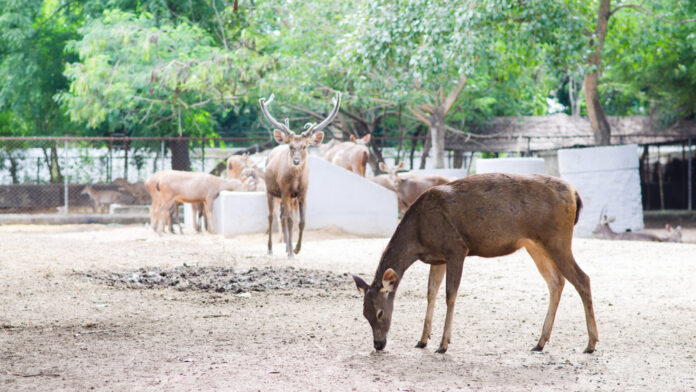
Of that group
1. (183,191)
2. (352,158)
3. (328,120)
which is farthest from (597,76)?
(183,191)

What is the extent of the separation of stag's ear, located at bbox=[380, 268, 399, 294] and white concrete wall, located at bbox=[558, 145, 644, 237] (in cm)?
1168

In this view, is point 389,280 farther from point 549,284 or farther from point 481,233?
point 549,284

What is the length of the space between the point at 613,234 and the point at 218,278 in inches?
377

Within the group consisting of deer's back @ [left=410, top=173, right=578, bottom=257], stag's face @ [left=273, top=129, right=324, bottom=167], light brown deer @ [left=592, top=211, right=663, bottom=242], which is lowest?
light brown deer @ [left=592, top=211, right=663, bottom=242]

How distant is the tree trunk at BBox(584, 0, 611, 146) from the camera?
1575cm

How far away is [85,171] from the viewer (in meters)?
24.7

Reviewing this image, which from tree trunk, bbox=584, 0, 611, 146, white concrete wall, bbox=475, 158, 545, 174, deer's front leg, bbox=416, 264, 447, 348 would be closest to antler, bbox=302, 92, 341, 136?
white concrete wall, bbox=475, 158, 545, 174

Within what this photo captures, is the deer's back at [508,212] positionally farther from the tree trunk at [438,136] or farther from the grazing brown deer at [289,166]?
the tree trunk at [438,136]

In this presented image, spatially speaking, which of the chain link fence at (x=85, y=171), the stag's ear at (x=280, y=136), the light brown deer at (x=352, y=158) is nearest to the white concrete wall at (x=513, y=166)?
the light brown deer at (x=352, y=158)

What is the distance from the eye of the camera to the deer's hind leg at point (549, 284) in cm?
521

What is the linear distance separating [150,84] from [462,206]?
56.4 ft

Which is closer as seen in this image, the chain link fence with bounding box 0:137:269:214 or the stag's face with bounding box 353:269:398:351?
the stag's face with bounding box 353:269:398:351

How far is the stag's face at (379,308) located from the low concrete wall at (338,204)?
9876 mm

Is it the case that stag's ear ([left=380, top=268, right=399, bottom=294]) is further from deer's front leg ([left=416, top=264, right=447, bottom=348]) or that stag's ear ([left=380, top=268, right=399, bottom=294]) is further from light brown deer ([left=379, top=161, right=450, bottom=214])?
light brown deer ([left=379, top=161, right=450, bottom=214])
